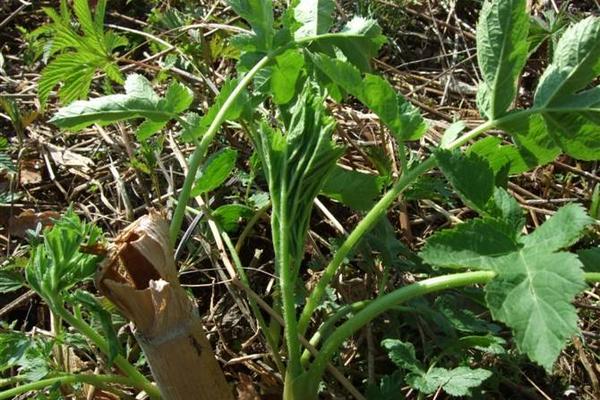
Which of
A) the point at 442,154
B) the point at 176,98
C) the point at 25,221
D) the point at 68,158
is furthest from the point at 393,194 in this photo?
the point at 68,158

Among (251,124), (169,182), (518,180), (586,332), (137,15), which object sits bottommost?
(586,332)

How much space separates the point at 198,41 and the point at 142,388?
138 cm

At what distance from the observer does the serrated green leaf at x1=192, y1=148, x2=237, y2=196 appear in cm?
191

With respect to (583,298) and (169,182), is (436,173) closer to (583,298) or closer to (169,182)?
(583,298)

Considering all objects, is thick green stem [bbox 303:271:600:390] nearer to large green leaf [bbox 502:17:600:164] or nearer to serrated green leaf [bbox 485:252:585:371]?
serrated green leaf [bbox 485:252:585:371]

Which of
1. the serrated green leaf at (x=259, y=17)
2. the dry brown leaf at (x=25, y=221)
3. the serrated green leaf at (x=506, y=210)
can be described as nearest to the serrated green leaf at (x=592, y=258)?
the serrated green leaf at (x=506, y=210)

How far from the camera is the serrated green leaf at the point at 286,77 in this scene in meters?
1.73

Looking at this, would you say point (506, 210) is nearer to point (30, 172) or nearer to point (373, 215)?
point (373, 215)

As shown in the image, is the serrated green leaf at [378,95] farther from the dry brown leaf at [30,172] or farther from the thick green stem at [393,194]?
the dry brown leaf at [30,172]

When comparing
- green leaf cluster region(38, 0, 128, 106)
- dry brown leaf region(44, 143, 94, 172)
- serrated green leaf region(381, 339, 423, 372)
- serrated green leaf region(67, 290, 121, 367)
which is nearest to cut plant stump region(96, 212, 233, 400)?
serrated green leaf region(67, 290, 121, 367)

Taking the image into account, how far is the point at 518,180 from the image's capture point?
2.37m

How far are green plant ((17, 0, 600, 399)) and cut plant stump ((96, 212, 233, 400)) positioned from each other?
163mm

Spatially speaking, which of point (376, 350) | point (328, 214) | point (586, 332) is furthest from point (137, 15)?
point (586, 332)

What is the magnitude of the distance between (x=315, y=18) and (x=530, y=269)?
87cm
